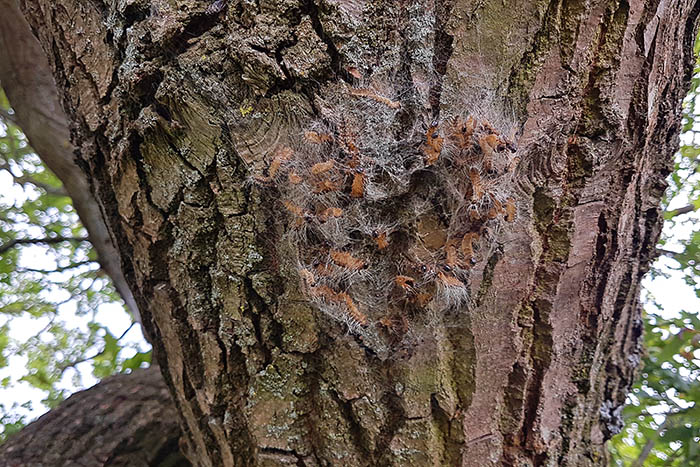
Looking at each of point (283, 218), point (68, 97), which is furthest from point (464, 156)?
point (68, 97)

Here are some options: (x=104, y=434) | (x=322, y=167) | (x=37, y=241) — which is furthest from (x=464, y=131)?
(x=37, y=241)

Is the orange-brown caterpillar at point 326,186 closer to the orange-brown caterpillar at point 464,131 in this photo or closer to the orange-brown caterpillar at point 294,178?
the orange-brown caterpillar at point 294,178

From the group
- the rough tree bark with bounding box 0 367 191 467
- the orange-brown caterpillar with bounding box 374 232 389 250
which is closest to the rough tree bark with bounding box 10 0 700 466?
the orange-brown caterpillar with bounding box 374 232 389 250

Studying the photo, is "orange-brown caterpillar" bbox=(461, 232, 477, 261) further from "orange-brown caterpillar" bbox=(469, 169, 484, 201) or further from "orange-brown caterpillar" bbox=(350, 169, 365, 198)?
"orange-brown caterpillar" bbox=(350, 169, 365, 198)

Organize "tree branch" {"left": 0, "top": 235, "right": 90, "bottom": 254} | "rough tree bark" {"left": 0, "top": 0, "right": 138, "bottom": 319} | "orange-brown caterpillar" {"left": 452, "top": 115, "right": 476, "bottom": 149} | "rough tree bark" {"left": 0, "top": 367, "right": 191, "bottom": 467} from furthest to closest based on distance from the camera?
"tree branch" {"left": 0, "top": 235, "right": 90, "bottom": 254} → "rough tree bark" {"left": 0, "top": 0, "right": 138, "bottom": 319} → "rough tree bark" {"left": 0, "top": 367, "right": 191, "bottom": 467} → "orange-brown caterpillar" {"left": 452, "top": 115, "right": 476, "bottom": 149}

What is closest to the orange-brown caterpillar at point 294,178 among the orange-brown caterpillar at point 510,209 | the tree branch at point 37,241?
the orange-brown caterpillar at point 510,209

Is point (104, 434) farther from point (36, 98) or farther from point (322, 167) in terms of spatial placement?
point (36, 98)

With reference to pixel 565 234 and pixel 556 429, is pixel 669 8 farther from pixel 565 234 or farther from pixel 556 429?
pixel 556 429
